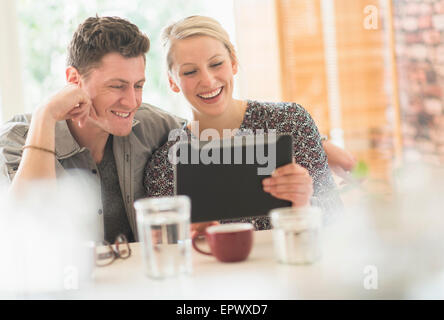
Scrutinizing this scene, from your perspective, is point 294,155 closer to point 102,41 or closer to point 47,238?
point 102,41

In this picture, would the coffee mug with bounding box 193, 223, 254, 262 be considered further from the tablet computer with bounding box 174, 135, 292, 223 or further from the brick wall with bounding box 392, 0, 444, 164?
the brick wall with bounding box 392, 0, 444, 164

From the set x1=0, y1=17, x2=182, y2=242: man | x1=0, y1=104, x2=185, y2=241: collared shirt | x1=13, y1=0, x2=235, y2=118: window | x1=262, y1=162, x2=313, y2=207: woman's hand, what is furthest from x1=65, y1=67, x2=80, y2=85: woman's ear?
x1=13, y1=0, x2=235, y2=118: window

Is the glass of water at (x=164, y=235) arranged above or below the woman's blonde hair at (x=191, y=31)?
below

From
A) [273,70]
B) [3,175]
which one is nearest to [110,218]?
[3,175]

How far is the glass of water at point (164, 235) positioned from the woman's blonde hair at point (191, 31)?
0.85 metres

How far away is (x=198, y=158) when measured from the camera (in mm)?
1119

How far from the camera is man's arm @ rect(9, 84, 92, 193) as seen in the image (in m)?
1.31

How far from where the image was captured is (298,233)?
92 centimetres

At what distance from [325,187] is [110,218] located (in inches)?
26.8

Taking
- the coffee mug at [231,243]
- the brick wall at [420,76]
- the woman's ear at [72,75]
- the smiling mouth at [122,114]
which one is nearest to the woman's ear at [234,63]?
the smiling mouth at [122,114]

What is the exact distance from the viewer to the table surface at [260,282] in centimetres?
79

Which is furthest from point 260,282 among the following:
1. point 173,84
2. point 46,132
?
point 173,84

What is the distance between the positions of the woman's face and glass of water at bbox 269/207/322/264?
0.80m

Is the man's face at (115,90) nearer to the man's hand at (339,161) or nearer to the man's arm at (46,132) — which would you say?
the man's arm at (46,132)
